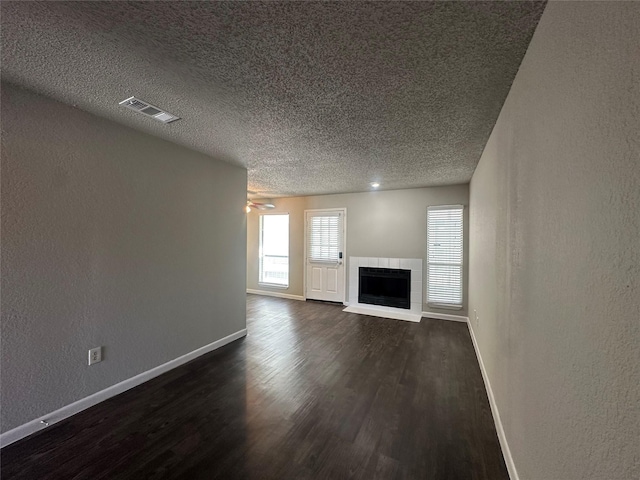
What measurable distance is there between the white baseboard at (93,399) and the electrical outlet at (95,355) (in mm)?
279

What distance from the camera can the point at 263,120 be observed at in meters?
2.23

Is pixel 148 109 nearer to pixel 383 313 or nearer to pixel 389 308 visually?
pixel 383 313

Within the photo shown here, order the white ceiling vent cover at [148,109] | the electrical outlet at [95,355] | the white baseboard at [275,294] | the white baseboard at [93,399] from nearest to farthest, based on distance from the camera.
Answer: the white baseboard at [93,399] → the white ceiling vent cover at [148,109] → the electrical outlet at [95,355] → the white baseboard at [275,294]

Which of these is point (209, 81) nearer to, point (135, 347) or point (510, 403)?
point (135, 347)

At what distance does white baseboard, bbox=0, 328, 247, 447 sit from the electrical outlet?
0.28m

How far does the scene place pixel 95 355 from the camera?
7.23 feet

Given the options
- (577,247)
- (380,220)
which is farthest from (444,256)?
(577,247)

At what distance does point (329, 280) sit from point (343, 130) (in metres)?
3.94

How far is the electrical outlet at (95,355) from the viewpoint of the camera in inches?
85.8

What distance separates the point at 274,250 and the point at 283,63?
537cm

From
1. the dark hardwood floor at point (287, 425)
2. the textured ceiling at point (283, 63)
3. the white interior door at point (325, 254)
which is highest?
the textured ceiling at point (283, 63)

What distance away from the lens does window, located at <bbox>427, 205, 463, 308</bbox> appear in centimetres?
463

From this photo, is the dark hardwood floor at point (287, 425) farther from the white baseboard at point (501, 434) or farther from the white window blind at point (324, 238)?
the white window blind at point (324, 238)

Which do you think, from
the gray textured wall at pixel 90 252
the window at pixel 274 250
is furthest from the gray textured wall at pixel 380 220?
the gray textured wall at pixel 90 252
